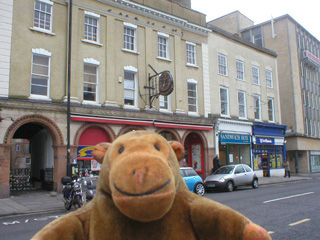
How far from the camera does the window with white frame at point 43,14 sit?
1476 centimetres

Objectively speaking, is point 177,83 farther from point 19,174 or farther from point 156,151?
point 156,151

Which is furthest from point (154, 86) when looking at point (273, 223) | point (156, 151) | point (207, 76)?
point (156, 151)

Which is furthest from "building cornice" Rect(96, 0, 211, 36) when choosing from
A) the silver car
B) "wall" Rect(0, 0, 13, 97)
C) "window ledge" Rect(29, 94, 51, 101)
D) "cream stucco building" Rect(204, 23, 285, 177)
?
the silver car

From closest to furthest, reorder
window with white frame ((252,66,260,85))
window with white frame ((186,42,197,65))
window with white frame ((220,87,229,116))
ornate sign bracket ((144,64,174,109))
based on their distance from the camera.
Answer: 1. ornate sign bracket ((144,64,174,109))
2. window with white frame ((186,42,197,65))
3. window with white frame ((220,87,229,116))
4. window with white frame ((252,66,260,85))

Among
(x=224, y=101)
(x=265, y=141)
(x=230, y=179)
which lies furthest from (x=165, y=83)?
(x=265, y=141)

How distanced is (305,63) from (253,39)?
282 inches

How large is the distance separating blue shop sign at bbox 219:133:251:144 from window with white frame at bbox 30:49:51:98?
43.8 ft

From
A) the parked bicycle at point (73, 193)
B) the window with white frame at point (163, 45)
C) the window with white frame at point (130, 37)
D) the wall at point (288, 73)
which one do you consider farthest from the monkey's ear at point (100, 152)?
the wall at point (288, 73)

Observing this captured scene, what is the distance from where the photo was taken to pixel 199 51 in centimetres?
2181

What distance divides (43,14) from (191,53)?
35.3ft

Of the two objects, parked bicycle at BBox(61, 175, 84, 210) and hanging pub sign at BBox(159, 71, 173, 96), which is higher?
hanging pub sign at BBox(159, 71, 173, 96)

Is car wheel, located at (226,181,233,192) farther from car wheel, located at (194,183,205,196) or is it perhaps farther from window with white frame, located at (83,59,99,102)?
window with white frame, located at (83,59,99,102)

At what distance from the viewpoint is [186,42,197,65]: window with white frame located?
21.3 meters

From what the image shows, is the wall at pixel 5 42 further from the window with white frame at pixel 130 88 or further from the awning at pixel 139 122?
the window with white frame at pixel 130 88
